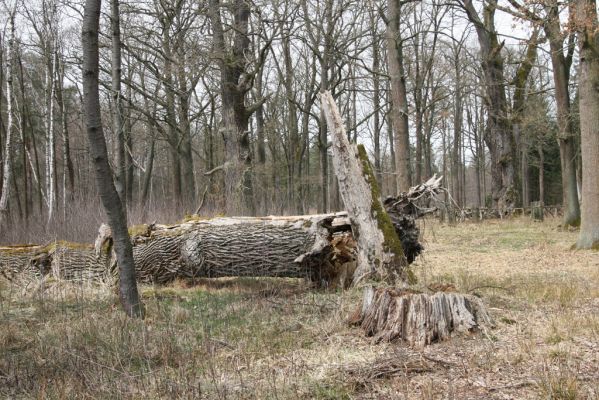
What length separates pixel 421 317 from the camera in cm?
450

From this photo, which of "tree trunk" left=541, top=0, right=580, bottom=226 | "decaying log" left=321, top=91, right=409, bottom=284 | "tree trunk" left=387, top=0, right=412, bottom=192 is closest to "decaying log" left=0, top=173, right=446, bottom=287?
"decaying log" left=321, top=91, right=409, bottom=284

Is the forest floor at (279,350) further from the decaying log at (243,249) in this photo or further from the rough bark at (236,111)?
the rough bark at (236,111)

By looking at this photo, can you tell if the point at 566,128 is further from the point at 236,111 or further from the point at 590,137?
the point at 236,111

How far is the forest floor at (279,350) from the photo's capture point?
3.36 meters

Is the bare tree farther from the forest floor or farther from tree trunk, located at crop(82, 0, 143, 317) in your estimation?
tree trunk, located at crop(82, 0, 143, 317)

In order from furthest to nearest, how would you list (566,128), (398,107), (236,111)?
(566,128) < (236,111) < (398,107)

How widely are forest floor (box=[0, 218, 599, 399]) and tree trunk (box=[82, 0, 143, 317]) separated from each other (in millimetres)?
705

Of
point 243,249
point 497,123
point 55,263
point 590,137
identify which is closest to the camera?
point 243,249

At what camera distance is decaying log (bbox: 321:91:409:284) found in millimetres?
6738

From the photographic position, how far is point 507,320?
16.3 ft

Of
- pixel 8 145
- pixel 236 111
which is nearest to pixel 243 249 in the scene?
pixel 236 111

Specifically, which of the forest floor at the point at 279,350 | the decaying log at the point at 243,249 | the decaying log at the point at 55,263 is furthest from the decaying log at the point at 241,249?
the decaying log at the point at 55,263

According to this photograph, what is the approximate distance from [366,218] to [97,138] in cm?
361

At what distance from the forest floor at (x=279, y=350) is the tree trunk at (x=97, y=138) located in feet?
2.31
